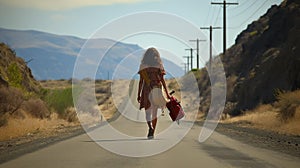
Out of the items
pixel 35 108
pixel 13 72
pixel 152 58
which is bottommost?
pixel 35 108

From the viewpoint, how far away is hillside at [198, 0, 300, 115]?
40.5 meters

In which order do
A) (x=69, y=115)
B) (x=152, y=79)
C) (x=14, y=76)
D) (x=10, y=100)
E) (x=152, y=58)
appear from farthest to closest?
(x=69, y=115) < (x=14, y=76) < (x=10, y=100) < (x=152, y=79) < (x=152, y=58)

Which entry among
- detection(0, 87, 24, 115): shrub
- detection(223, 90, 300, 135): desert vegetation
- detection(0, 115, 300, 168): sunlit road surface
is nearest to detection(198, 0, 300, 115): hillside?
detection(223, 90, 300, 135): desert vegetation

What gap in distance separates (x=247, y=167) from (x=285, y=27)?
43.7 m

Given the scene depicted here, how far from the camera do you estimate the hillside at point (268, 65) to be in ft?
133

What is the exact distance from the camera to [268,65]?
47.8 metres

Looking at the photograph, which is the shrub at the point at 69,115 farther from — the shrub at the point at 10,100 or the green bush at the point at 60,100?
the shrub at the point at 10,100

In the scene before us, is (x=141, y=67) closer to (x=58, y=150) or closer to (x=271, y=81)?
(x=58, y=150)

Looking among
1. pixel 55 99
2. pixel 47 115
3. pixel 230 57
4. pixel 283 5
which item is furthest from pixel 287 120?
pixel 230 57

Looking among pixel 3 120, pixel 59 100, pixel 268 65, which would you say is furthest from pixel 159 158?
pixel 268 65

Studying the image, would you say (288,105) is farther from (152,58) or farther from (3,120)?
(152,58)

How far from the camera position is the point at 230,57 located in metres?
82.1

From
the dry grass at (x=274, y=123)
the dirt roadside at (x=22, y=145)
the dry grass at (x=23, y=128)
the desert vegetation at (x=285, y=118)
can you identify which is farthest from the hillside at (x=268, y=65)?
the dirt roadside at (x=22, y=145)

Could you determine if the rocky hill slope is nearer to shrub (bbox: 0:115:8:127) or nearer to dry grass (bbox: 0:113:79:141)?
dry grass (bbox: 0:113:79:141)
